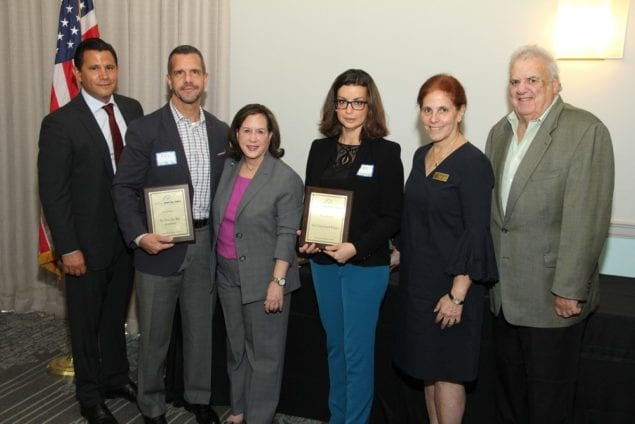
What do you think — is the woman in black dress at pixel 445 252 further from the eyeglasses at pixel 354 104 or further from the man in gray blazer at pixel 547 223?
the eyeglasses at pixel 354 104

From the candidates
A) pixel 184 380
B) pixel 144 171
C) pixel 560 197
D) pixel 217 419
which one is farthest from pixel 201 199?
pixel 560 197

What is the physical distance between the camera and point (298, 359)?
3.36 metres

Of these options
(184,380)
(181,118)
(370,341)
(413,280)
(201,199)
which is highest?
(181,118)

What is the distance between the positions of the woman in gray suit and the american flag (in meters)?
1.92

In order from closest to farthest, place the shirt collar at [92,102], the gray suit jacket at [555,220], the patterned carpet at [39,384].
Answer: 1. the gray suit jacket at [555,220]
2. the shirt collar at [92,102]
3. the patterned carpet at [39,384]

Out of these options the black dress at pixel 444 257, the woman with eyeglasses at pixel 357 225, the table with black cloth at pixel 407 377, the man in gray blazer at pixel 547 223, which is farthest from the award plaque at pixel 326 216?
the man in gray blazer at pixel 547 223

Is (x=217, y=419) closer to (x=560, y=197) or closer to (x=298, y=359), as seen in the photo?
(x=298, y=359)

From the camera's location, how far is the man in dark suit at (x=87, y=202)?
10.3 ft

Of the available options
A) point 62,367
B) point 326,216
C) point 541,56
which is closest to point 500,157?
point 541,56

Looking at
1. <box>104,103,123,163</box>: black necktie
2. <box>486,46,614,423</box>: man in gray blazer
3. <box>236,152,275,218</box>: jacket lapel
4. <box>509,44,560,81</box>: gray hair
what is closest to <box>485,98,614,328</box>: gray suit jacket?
<box>486,46,614,423</box>: man in gray blazer

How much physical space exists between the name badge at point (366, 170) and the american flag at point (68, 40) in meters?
2.57

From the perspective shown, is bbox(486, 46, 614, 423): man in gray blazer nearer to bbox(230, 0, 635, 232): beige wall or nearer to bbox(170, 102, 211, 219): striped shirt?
bbox(230, 0, 635, 232): beige wall

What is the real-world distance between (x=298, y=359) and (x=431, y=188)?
4.56 ft

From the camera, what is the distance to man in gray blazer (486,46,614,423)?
7.71ft
